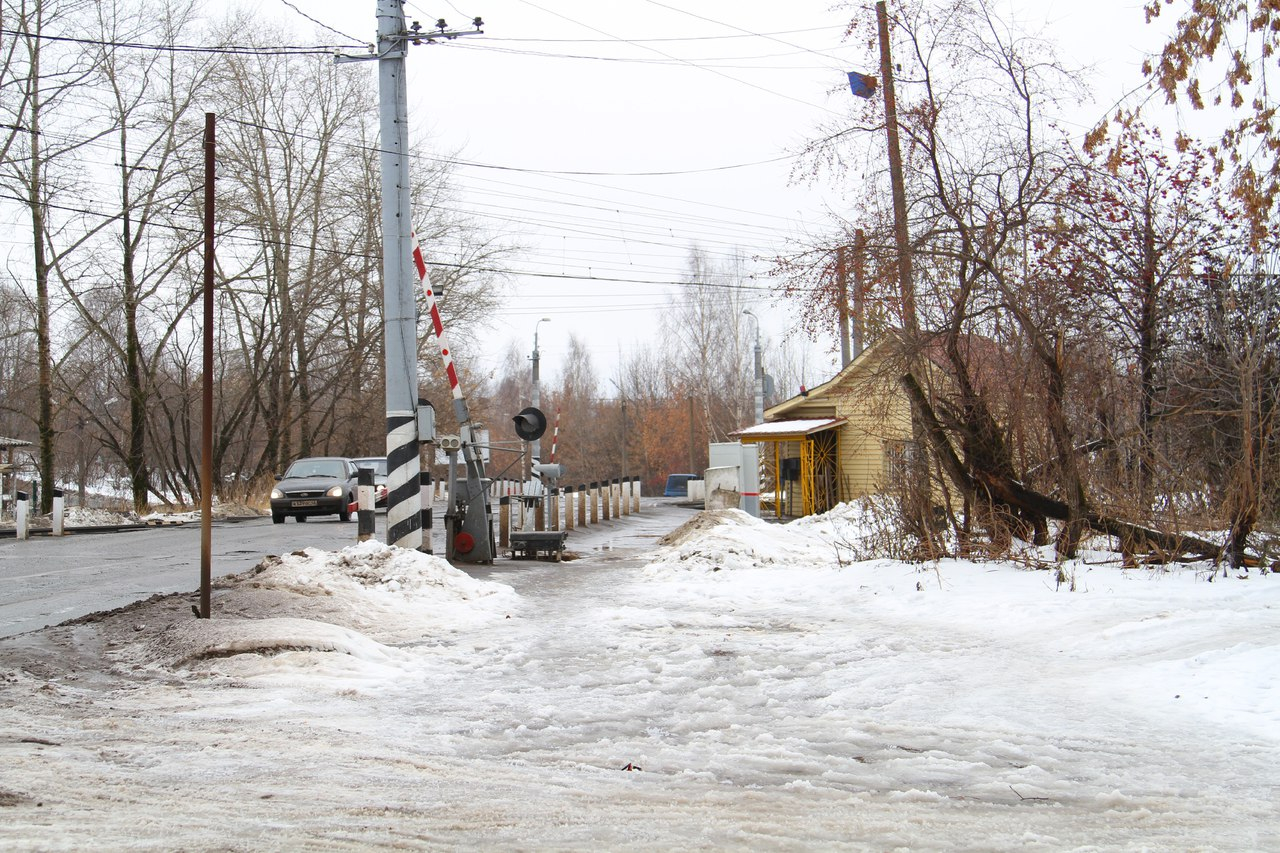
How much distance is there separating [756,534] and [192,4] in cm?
2634

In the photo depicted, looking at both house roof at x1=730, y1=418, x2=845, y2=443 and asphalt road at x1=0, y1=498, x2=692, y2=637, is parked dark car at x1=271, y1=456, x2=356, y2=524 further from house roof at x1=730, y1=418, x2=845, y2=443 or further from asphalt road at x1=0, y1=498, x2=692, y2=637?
house roof at x1=730, y1=418, x2=845, y2=443

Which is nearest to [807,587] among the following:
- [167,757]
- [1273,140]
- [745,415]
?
[1273,140]

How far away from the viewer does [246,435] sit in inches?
1676

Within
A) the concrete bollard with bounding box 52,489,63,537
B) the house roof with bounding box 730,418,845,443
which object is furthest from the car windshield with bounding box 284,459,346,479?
the house roof with bounding box 730,418,845,443

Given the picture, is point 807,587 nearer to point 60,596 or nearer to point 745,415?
point 60,596

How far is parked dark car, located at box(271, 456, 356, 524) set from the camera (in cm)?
2592

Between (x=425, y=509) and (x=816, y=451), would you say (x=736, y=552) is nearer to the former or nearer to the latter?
(x=425, y=509)

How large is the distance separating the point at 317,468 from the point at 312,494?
170 centimetres

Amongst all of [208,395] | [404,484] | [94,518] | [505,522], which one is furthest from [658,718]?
[94,518]

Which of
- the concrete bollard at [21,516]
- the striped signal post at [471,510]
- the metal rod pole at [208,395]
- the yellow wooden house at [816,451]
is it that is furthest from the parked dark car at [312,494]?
the metal rod pole at [208,395]

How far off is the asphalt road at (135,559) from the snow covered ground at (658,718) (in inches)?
48.5

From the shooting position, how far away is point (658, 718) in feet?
20.5

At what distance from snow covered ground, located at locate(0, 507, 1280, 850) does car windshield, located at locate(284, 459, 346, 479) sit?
16386 mm

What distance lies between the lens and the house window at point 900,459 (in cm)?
1278
